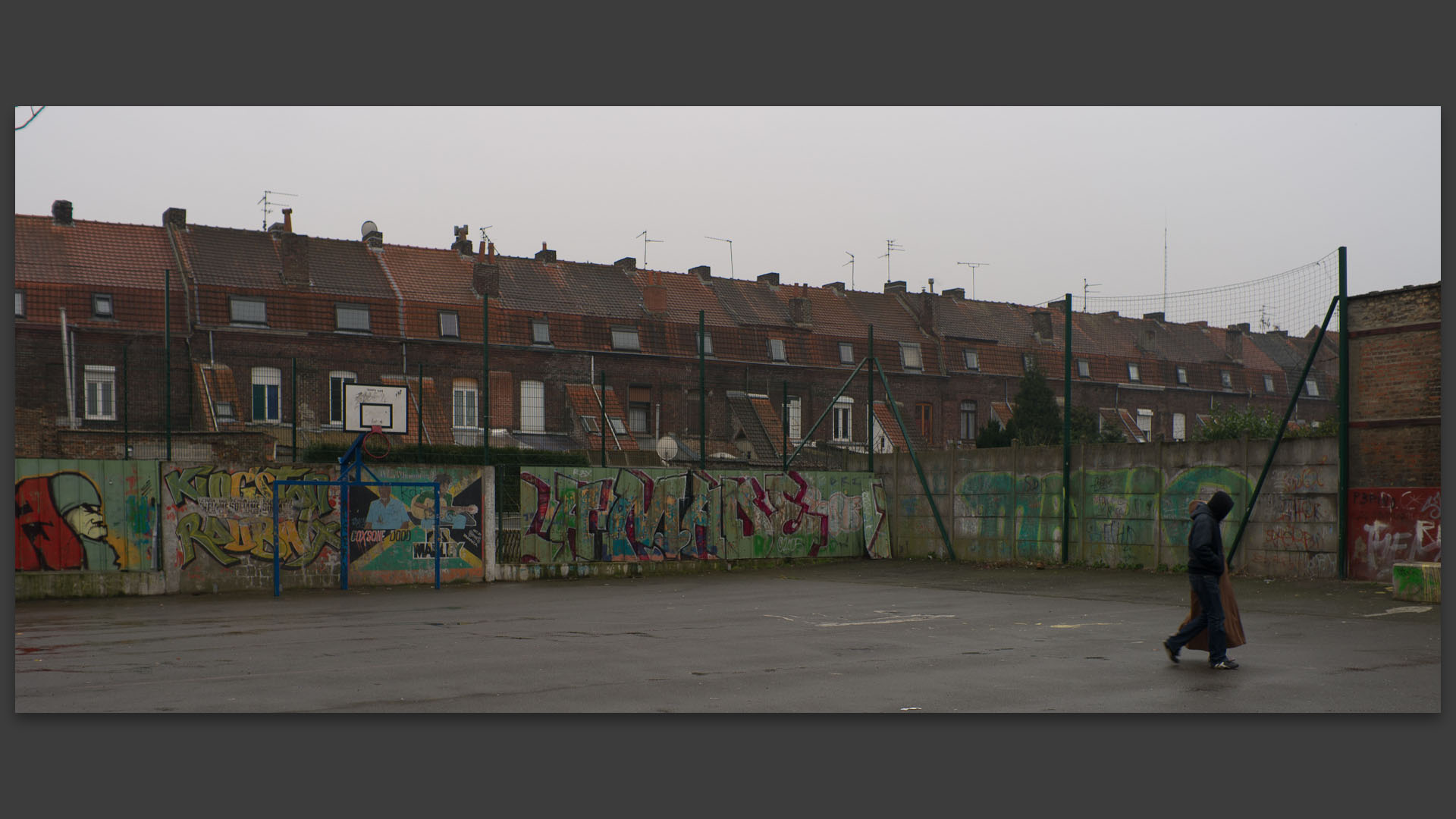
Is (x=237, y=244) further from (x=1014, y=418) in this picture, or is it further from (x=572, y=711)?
(x=572, y=711)

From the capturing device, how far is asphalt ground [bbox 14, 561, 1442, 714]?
8.03 meters

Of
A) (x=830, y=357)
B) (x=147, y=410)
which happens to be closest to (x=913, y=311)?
(x=830, y=357)

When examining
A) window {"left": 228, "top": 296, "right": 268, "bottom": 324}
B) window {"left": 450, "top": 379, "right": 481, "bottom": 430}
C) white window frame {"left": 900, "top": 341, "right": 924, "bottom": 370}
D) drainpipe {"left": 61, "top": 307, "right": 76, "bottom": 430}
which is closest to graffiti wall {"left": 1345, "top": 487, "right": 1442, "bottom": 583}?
window {"left": 450, "top": 379, "right": 481, "bottom": 430}

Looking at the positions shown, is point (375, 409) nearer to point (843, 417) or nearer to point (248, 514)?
point (248, 514)

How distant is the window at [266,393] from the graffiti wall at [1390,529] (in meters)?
25.1

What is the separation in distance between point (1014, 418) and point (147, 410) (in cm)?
2827

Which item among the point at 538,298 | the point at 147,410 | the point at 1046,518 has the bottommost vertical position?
the point at 1046,518

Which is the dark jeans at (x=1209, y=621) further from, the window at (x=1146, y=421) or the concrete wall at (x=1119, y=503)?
the window at (x=1146, y=421)

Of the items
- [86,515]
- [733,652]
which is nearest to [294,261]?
[86,515]

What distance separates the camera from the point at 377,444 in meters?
19.7

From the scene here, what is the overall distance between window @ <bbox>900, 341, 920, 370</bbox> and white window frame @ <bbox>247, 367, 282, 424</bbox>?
2468 cm

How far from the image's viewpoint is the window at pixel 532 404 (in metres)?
36.2

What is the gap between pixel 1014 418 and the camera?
40.5 meters

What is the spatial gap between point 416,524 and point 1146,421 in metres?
41.2
